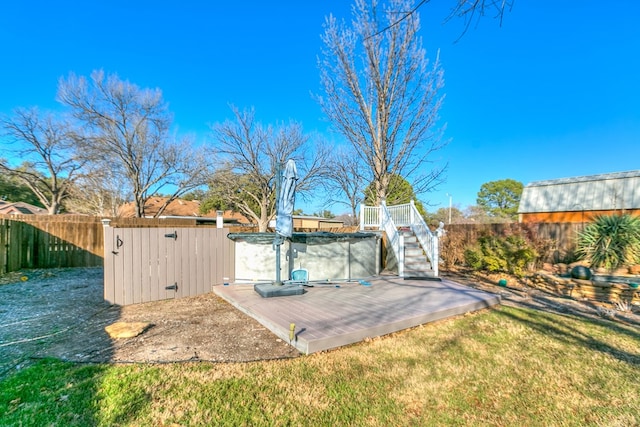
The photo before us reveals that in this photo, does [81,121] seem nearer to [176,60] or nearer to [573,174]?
[176,60]

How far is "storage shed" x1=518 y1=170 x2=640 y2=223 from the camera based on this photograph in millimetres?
12805

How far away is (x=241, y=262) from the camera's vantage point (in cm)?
619

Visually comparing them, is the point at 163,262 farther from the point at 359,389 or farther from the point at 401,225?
the point at 401,225

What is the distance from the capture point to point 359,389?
2.44 meters

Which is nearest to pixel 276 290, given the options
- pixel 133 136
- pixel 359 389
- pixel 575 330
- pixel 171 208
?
pixel 359 389

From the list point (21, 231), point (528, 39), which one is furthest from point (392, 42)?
point (21, 231)

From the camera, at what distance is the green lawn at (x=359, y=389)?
2.07 m

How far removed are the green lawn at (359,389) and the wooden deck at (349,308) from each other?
24 cm

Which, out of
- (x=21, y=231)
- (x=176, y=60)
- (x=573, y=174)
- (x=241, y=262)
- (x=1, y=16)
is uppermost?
(x=176, y=60)

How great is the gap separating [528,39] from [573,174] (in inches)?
569

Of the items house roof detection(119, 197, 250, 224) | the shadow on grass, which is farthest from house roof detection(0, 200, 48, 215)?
the shadow on grass

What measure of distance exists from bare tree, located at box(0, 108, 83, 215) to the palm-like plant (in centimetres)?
2207

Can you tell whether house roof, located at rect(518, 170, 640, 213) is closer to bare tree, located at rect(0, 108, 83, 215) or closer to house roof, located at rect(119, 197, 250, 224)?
house roof, located at rect(119, 197, 250, 224)

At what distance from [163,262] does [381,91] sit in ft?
31.0
